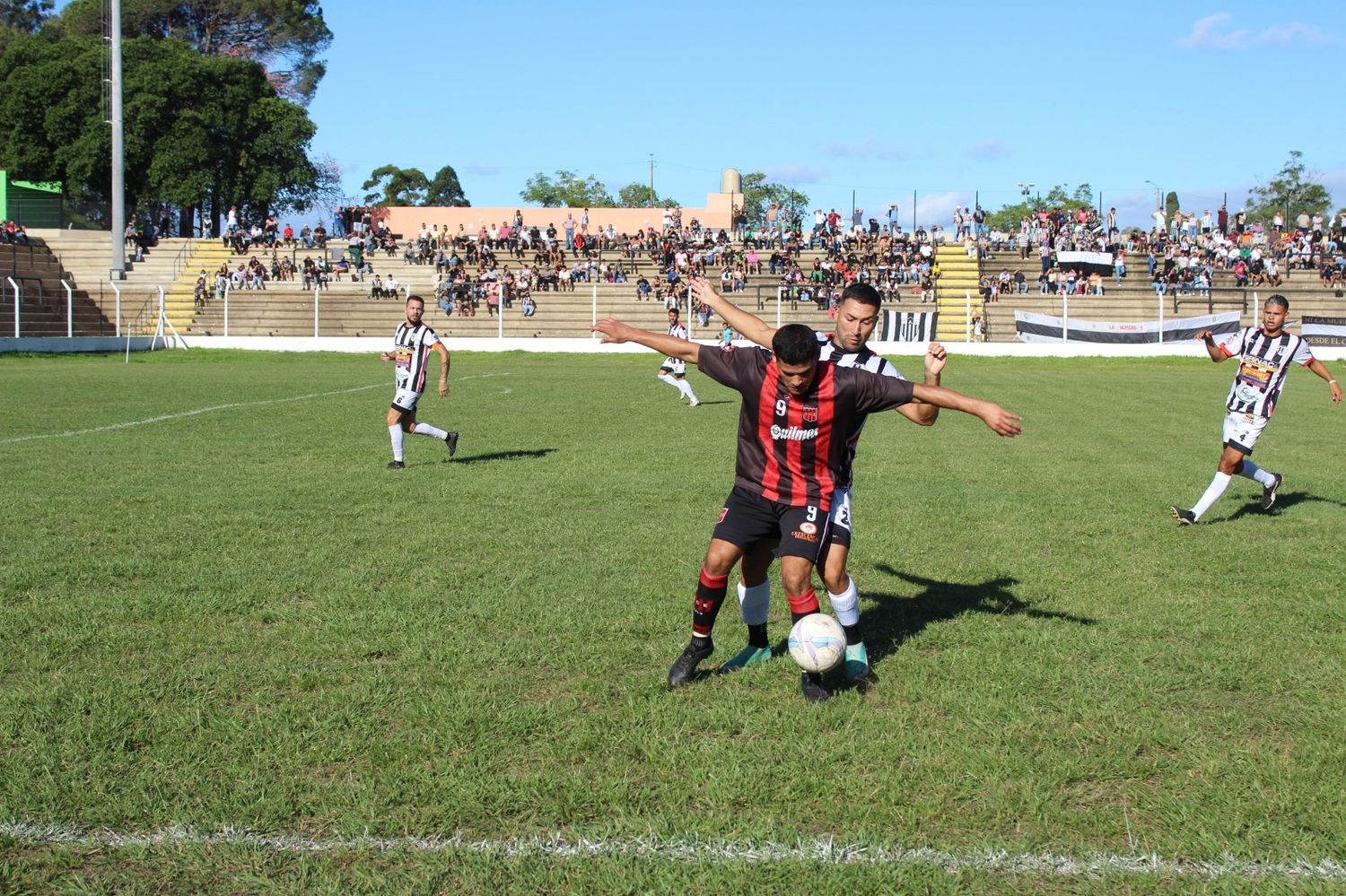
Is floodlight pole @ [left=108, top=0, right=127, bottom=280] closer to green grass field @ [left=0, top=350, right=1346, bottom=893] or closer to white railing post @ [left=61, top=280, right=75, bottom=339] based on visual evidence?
white railing post @ [left=61, top=280, right=75, bottom=339]

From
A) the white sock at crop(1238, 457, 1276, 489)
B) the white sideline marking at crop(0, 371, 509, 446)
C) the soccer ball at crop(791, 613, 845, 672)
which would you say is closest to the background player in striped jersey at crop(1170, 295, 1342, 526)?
the white sock at crop(1238, 457, 1276, 489)

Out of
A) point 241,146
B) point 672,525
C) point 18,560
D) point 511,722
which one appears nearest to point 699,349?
point 511,722

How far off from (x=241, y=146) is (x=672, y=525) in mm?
57066

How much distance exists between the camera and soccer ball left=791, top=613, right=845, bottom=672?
5176 mm

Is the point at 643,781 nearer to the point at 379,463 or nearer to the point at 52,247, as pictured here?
the point at 379,463

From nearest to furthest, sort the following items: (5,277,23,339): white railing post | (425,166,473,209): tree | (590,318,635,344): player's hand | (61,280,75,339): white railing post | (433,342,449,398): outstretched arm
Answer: (590,318,635,344): player's hand → (433,342,449,398): outstretched arm → (5,277,23,339): white railing post → (61,280,75,339): white railing post → (425,166,473,209): tree

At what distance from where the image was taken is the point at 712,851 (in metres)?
3.83

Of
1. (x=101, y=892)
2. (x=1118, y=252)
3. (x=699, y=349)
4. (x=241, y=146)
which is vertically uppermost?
(x=241, y=146)

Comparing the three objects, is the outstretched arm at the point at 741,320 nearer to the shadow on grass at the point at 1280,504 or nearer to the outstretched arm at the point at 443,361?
the shadow on grass at the point at 1280,504

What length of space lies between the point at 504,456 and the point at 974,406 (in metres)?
9.56

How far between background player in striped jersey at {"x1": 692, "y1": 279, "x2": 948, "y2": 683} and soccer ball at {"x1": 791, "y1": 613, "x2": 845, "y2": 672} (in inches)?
15.8

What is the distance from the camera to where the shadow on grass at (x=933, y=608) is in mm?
6383

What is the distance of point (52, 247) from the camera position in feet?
163

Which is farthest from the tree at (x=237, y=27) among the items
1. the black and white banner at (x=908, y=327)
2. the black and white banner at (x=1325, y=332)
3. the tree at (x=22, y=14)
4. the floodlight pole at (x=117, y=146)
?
the black and white banner at (x=1325, y=332)
